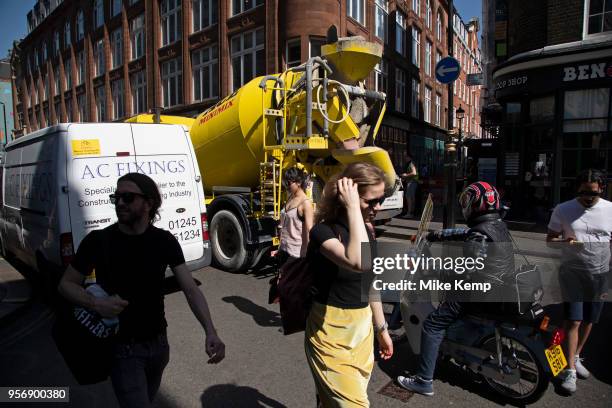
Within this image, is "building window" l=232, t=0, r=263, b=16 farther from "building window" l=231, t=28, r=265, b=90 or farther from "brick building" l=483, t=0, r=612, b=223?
"brick building" l=483, t=0, r=612, b=223

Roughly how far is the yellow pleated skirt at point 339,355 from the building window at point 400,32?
2554 cm

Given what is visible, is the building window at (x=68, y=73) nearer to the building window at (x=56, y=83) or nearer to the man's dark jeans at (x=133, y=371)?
the building window at (x=56, y=83)

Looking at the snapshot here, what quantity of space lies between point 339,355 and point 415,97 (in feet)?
93.5

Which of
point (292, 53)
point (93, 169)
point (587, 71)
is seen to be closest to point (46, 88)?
point (292, 53)

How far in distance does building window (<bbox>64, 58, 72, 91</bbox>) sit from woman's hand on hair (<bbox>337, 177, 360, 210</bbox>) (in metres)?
41.3

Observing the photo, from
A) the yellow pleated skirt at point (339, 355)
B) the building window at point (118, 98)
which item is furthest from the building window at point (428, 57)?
the yellow pleated skirt at point (339, 355)

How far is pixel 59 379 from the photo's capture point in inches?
144

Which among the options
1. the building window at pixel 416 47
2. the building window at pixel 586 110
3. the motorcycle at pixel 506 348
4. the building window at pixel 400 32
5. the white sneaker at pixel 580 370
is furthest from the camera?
the building window at pixel 416 47

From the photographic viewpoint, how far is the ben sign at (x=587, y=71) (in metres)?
10.5

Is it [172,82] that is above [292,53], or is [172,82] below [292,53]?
above

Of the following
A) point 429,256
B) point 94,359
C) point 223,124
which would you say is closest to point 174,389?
point 94,359

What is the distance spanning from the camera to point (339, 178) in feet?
7.20

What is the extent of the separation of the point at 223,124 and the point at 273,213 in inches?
76.7

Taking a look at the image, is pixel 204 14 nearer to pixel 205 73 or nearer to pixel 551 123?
pixel 205 73
